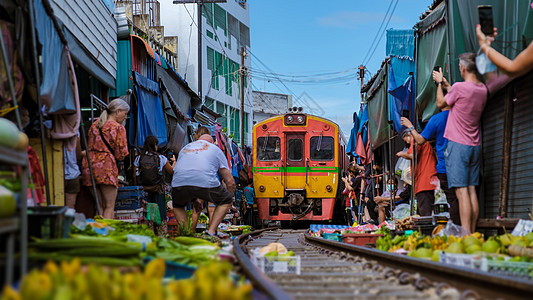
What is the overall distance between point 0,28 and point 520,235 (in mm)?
4797

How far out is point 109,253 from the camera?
3.42 m

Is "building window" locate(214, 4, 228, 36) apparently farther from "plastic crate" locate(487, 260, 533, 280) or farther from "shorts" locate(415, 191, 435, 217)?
"plastic crate" locate(487, 260, 533, 280)

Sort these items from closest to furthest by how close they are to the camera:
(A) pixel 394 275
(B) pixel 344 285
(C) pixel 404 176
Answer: (B) pixel 344 285 < (A) pixel 394 275 < (C) pixel 404 176

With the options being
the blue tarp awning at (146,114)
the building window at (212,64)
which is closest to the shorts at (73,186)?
the blue tarp awning at (146,114)

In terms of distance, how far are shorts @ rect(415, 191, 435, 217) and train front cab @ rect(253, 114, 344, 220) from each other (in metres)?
8.30

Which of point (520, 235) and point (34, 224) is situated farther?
point (520, 235)

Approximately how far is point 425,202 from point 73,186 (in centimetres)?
460

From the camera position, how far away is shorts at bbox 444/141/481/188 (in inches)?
255

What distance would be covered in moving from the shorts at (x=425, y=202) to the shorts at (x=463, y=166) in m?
1.76

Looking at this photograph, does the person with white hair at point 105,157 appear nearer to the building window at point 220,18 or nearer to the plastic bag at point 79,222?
the plastic bag at point 79,222

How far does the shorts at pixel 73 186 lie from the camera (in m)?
7.18

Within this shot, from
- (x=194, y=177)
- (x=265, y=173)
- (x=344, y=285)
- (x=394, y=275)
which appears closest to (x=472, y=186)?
(x=394, y=275)

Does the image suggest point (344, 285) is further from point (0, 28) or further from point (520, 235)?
point (0, 28)

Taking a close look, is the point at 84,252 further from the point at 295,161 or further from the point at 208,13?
the point at 208,13
